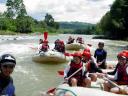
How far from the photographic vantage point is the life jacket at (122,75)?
779 centimetres

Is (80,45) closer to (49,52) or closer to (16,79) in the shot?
(49,52)

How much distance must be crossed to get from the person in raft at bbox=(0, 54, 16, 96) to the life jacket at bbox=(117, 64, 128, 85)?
194 inches

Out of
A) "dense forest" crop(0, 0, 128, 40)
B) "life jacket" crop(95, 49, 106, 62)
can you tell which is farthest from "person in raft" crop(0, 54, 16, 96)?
"dense forest" crop(0, 0, 128, 40)

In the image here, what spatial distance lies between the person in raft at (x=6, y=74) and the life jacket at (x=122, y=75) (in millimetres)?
4926

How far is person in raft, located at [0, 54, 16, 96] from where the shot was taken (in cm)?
306

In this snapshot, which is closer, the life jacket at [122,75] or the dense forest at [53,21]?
the life jacket at [122,75]

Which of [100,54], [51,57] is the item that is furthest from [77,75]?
[51,57]

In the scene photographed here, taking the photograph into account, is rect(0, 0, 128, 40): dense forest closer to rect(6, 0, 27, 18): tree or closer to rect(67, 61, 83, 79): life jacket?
rect(6, 0, 27, 18): tree

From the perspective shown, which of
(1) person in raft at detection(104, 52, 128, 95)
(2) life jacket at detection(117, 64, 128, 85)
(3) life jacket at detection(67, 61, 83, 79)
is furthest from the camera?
(3) life jacket at detection(67, 61, 83, 79)

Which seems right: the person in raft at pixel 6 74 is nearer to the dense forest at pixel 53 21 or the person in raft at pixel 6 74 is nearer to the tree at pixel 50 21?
the dense forest at pixel 53 21

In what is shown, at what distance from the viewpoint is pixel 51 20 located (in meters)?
140

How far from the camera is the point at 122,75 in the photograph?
25.8 feet

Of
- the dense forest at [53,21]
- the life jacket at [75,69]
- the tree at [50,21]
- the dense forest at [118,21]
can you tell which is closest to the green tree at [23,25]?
the dense forest at [53,21]

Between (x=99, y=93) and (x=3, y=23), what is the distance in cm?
7536
